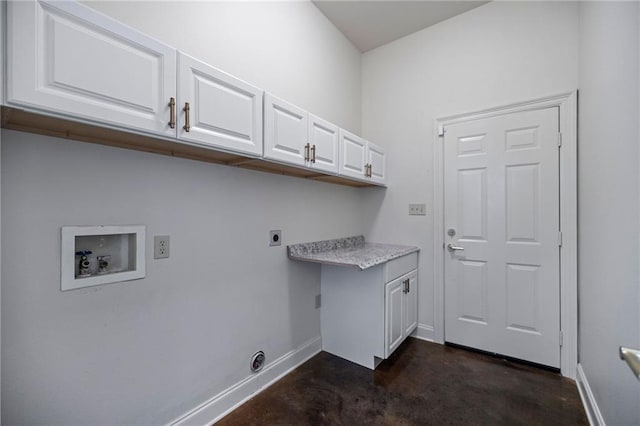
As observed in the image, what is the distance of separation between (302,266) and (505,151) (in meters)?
2.04

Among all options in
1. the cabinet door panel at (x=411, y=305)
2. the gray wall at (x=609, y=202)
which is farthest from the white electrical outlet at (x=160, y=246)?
the gray wall at (x=609, y=202)

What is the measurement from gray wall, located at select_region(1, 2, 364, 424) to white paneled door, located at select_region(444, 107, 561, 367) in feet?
4.45

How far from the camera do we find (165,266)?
4.82 feet

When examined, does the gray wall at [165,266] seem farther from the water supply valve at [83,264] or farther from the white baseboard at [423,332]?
the white baseboard at [423,332]

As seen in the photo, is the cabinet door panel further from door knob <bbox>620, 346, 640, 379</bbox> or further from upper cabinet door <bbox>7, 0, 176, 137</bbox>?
upper cabinet door <bbox>7, 0, 176, 137</bbox>

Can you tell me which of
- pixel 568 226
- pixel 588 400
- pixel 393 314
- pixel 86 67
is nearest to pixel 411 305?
pixel 393 314

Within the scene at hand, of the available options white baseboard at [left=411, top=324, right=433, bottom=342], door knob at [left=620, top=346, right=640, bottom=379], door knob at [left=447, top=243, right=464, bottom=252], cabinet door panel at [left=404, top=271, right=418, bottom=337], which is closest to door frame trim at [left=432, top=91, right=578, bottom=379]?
door knob at [left=447, top=243, right=464, bottom=252]

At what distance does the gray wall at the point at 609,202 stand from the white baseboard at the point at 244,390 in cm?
188

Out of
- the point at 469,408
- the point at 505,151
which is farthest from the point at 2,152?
the point at 505,151

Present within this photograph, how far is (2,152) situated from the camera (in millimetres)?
1019

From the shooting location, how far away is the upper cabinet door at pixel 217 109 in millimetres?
1243

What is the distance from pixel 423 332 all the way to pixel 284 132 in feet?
7.85

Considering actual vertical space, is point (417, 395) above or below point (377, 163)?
below

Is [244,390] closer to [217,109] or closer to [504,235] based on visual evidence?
[217,109]
